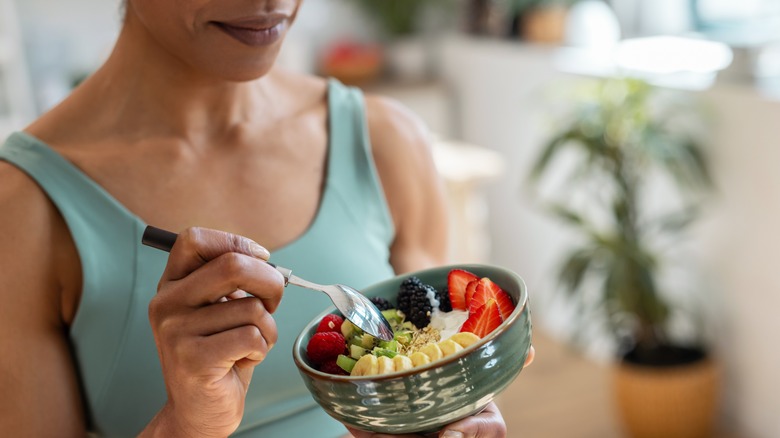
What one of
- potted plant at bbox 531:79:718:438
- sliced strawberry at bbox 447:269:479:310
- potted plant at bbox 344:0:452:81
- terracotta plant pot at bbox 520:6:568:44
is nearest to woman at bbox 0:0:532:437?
sliced strawberry at bbox 447:269:479:310

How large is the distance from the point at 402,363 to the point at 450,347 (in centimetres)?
4

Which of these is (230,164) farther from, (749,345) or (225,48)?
(749,345)

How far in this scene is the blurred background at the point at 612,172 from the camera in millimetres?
2697

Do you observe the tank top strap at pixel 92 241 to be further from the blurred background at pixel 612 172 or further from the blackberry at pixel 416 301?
the blurred background at pixel 612 172

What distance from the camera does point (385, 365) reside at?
78 cm

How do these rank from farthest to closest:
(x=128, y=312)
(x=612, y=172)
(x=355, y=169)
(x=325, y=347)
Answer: (x=612, y=172)
(x=355, y=169)
(x=128, y=312)
(x=325, y=347)

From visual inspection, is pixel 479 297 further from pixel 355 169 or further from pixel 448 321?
pixel 355 169

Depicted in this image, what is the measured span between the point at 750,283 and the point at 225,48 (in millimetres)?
2156

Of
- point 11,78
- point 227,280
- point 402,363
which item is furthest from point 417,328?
point 11,78

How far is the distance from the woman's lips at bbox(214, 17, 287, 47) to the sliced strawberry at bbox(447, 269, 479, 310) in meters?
0.29

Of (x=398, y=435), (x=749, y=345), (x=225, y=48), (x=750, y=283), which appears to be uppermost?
(x=225, y=48)

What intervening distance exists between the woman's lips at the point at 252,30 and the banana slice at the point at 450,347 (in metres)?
0.35

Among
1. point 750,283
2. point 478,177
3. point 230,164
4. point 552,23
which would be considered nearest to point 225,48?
point 230,164

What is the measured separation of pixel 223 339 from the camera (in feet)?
2.48
